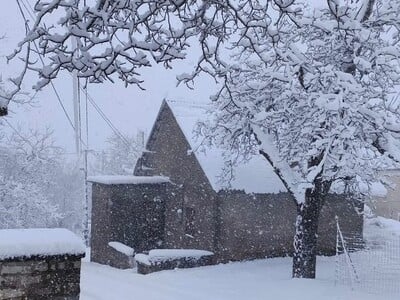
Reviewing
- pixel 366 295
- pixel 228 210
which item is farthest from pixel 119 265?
pixel 366 295

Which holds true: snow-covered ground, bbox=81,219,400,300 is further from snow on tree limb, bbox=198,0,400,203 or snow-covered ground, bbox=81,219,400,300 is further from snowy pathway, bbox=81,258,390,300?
snow on tree limb, bbox=198,0,400,203

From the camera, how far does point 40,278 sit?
479 centimetres

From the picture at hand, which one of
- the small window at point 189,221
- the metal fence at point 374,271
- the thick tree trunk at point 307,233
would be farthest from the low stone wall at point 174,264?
the metal fence at point 374,271

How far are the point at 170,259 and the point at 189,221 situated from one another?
11.3 feet

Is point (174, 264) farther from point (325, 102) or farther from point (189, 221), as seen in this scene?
point (325, 102)

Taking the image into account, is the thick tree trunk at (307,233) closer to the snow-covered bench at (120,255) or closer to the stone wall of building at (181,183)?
the stone wall of building at (181,183)

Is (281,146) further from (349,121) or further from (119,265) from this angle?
(119,265)

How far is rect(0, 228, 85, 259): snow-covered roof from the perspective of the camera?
4703 mm

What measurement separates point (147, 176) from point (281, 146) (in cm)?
1080

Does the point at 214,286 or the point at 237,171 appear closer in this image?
the point at 214,286

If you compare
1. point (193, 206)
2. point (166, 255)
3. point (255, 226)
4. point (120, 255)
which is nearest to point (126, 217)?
point (120, 255)

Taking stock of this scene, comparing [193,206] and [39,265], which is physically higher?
[39,265]

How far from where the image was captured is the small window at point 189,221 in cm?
2167

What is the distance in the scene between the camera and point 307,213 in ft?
48.2
